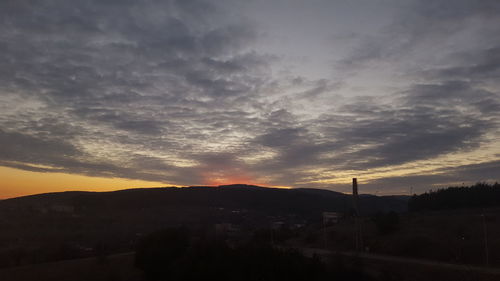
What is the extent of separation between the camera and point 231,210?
124 meters

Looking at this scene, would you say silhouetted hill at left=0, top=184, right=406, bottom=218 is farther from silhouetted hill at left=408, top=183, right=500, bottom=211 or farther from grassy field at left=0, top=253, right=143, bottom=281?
grassy field at left=0, top=253, right=143, bottom=281

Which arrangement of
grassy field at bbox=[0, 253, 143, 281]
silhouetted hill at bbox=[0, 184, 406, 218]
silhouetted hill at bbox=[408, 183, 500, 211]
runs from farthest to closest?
silhouetted hill at bbox=[0, 184, 406, 218]
silhouetted hill at bbox=[408, 183, 500, 211]
grassy field at bbox=[0, 253, 143, 281]

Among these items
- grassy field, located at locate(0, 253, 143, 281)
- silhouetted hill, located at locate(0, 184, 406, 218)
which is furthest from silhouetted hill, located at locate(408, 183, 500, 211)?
grassy field, located at locate(0, 253, 143, 281)

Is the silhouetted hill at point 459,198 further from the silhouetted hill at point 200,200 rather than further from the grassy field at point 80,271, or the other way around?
the grassy field at point 80,271

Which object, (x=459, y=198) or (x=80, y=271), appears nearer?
(x=80, y=271)

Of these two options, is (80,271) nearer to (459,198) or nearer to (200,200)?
(459,198)

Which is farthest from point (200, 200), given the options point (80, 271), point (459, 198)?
point (80, 271)

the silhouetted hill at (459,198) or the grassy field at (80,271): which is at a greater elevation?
the silhouetted hill at (459,198)

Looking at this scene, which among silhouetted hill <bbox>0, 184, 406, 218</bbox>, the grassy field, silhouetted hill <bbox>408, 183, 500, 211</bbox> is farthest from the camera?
silhouetted hill <bbox>0, 184, 406, 218</bbox>

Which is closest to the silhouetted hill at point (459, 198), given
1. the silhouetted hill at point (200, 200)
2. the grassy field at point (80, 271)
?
the silhouetted hill at point (200, 200)

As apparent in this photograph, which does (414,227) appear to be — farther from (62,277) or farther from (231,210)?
(231,210)

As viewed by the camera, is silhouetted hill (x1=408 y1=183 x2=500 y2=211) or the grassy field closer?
the grassy field

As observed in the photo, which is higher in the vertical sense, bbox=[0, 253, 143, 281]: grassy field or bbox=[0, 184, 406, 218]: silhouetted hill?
bbox=[0, 184, 406, 218]: silhouetted hill

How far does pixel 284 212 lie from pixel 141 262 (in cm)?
10423
